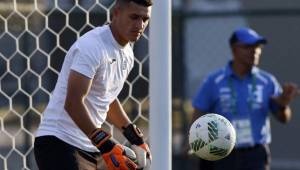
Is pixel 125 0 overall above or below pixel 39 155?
above

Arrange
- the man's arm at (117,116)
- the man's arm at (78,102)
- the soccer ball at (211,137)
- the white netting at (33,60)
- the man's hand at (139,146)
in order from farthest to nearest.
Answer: the white netting at (33,60), the man's arm at (117,116), the soccer ball at (211,137), the man's hand at (139,146), the man's arm at (78,102)

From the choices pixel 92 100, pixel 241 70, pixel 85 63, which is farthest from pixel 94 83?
pixel 241 70

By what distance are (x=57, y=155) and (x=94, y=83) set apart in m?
0.41

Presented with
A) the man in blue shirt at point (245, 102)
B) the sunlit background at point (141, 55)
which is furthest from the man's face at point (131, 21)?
the man in blue shirt at point (245, 102)

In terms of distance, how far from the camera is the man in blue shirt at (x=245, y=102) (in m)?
6.94

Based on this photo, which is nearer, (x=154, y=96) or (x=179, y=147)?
(x=154, y=96)

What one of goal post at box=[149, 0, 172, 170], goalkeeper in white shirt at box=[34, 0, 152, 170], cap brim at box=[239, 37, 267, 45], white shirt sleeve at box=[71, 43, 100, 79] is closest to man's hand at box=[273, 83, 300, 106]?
cap brim at box=[239, 37, 267, 45]

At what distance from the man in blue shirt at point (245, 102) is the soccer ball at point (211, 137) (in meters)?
1.61

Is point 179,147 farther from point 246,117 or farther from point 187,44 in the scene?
point 246,117

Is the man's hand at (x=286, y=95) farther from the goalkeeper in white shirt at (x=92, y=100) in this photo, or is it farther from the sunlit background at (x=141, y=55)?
the goalkeeper in white shirt at (x=92, y=100)

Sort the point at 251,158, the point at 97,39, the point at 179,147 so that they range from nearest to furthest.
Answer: the point at 97,39 → the point at 251,158 → the point at 179,147

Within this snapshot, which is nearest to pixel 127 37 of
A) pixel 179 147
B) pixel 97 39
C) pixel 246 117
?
pixel 97 39

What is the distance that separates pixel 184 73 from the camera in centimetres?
886

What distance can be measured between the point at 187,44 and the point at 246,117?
82.7 inches
